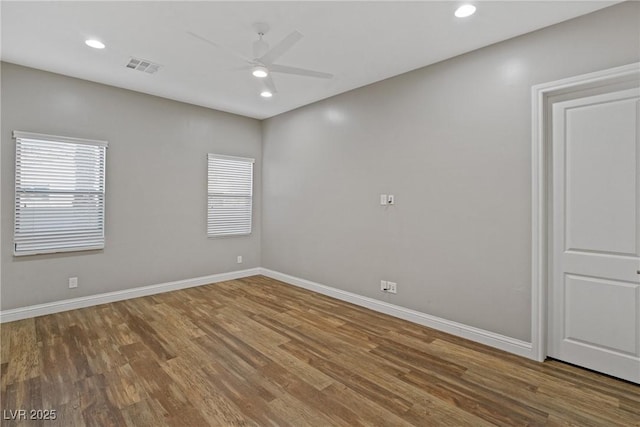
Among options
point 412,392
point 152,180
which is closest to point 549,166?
point 412,392

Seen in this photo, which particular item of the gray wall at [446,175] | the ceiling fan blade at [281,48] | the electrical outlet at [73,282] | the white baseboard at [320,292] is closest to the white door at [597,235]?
the gray wall at [446,175]

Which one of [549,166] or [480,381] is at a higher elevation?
[549,166]

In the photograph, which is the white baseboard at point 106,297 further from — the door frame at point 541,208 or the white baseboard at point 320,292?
the door frame at point 541,208

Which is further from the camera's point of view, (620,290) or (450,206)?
(450,206)

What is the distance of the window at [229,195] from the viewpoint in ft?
17.6

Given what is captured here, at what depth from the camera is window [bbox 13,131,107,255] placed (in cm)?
365

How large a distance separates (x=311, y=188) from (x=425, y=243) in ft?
7.03

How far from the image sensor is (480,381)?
2.44 meters

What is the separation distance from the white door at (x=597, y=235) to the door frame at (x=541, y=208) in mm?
55

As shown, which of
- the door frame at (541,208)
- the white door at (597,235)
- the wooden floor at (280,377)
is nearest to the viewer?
the wooden floor at (280,377)

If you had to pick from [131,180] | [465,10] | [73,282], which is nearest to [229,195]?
[131,180]

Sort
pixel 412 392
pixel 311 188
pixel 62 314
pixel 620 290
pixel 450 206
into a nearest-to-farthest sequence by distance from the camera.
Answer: pixel 412 392
pixel 620 290
pixel 450 206
pixel 62 314
pixel 311 188

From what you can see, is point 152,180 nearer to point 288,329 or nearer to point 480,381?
point 288,329

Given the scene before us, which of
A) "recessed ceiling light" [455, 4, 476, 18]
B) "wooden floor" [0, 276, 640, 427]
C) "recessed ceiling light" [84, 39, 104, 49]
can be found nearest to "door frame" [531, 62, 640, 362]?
"wooden floor" [0, 276, 640, 427]
